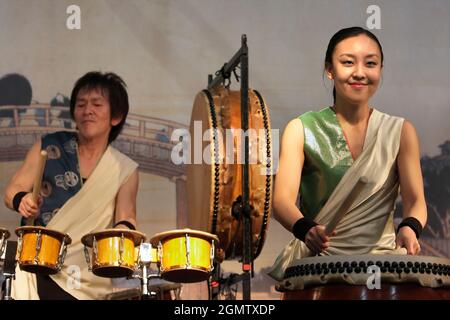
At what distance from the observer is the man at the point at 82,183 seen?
580 centimetres

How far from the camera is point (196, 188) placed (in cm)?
551

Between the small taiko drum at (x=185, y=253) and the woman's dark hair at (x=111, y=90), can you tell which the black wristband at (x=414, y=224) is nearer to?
the small taiko drum at (x=185, y=253)

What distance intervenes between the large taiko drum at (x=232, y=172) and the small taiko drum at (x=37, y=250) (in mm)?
743

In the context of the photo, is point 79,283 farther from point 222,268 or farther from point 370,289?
point 370,289

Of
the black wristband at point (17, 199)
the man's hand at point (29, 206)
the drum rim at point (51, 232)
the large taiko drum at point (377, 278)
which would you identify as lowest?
the large taiko drum at point (377, 278)

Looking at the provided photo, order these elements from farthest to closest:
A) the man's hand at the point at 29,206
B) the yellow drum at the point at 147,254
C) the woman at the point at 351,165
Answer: the man's hand at the point at 29,206 < the yellow drum at the point at 147,254 < the woman at the point at 351,165

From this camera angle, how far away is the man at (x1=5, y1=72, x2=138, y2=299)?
580cm

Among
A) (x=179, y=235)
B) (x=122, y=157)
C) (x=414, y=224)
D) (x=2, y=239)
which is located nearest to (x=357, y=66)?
(x=414, y=224)

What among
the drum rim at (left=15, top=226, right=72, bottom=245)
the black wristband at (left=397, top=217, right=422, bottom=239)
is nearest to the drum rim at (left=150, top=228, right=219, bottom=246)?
the drum rim at (left=15, top=226, right=72, bottom=245)

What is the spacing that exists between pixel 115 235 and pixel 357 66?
140cm

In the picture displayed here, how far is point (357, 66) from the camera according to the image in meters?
4.54

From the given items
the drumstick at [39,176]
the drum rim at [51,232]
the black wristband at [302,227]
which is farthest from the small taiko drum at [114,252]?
the black wristband at [302,227]

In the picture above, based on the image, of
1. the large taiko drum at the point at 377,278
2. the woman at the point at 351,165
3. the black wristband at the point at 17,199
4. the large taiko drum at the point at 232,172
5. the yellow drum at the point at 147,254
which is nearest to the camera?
the large taiko drum at the point at 377,278

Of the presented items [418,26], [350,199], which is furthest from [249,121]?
[418,26]
